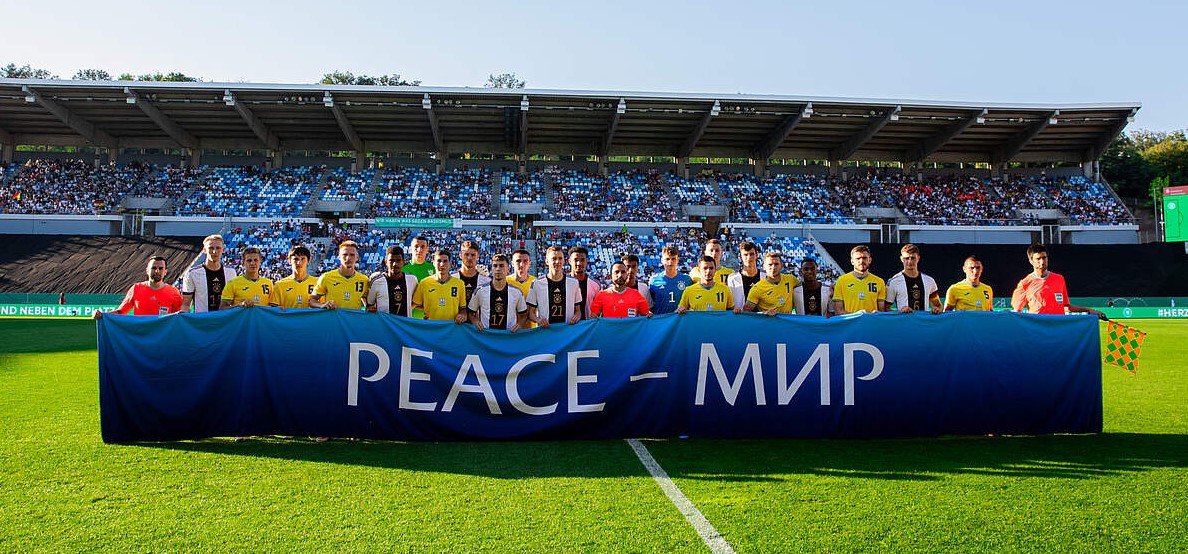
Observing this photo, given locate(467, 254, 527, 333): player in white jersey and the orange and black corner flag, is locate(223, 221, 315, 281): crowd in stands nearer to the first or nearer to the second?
locate(467, 254, 527, 333): player in white jersey

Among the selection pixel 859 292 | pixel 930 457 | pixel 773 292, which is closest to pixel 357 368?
pixel 773 292

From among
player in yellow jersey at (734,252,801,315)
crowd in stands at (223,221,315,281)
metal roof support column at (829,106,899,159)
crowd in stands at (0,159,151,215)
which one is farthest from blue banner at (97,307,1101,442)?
crowd in stands at (0,159,151,215)

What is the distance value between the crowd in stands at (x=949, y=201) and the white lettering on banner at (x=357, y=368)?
35.1m

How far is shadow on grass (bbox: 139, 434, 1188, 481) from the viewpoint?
4.95 metres

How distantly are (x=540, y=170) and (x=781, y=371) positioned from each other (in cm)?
3315

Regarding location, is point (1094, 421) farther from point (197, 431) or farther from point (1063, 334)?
point (197, 431)

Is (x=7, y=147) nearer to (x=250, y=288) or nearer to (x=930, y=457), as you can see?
Answer: (x=250, y=288)

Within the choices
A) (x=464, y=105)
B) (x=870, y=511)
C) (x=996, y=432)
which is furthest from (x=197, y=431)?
(x=464, y=105)

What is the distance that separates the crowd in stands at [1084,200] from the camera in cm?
3606

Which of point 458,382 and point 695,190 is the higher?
point 695,190

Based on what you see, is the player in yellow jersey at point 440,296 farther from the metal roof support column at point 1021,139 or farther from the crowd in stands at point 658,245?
the metal roof support column at point 1021,139

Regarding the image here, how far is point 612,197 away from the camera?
35.5m

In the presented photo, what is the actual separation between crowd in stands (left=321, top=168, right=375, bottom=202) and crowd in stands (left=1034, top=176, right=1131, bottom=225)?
35730 mm

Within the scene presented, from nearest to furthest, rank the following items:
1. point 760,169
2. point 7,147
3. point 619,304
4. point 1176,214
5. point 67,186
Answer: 1. point 619,304
2. point 1176,214
3. point 67,186
4. point 7,147
5. point 760,169
